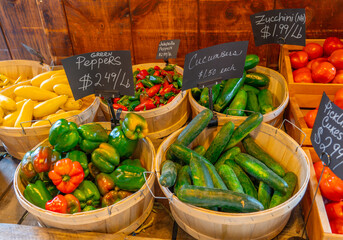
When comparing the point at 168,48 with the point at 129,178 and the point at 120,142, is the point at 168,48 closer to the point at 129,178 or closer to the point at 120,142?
the point at 120,142

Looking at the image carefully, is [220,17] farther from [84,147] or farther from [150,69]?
[84,147]

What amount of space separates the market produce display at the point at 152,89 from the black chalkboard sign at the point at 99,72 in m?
0.35

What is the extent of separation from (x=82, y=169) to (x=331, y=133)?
3.66ft

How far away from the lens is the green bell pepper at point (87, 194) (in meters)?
1.33

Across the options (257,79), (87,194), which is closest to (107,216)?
(87,194)

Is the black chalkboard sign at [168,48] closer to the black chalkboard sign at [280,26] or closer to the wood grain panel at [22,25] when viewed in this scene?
the black chalkboard sign at [280,26]

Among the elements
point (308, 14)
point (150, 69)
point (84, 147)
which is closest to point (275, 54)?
point (308, 14)

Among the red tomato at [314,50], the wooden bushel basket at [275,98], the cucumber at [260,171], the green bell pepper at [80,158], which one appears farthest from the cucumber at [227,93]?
the green bell pepper at [80,158]

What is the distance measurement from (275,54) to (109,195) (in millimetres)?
1661

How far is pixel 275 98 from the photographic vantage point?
2020mm

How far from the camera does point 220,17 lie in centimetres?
205

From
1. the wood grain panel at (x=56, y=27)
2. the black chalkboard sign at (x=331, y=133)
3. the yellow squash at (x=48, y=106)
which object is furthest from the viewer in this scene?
the wood grain panel at (x=56, y=27)

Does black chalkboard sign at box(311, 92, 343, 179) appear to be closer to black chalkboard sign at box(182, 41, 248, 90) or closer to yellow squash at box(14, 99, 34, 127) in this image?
black chalkboard sign at box(182, 41, 248, 90)

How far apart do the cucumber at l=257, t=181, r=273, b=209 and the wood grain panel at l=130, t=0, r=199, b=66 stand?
129 centimetres
